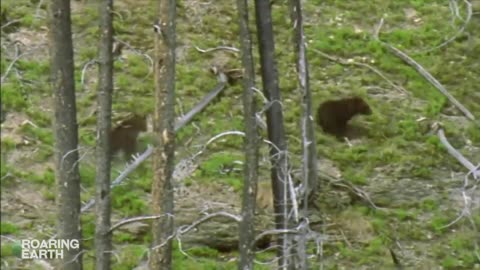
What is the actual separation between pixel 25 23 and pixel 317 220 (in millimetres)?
5292

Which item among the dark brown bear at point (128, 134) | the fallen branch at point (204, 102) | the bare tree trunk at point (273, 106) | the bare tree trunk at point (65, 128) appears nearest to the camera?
the bare tree trunk at point (65, 128)

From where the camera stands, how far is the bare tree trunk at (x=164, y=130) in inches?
235

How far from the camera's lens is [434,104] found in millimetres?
10227

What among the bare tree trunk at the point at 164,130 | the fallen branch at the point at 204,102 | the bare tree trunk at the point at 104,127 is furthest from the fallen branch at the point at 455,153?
the bare tree trunk at the point at 104,127

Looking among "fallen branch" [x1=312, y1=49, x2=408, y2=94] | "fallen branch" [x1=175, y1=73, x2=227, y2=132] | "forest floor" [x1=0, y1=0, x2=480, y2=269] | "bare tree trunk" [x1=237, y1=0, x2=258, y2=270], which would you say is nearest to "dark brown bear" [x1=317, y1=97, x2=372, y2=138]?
"forest floor" [x1=0, y1=0, x2=480, y2=269]

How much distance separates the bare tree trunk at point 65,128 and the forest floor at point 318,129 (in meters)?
0.95

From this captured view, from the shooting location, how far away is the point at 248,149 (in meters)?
6.43

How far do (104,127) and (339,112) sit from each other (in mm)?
4605

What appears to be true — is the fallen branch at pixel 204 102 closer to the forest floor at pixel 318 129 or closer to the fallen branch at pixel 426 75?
the forest floor at pixel 318 129

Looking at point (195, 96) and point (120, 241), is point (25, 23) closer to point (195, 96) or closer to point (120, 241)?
point (195, 96)

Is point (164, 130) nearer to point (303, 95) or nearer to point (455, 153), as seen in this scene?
point (303, 95)

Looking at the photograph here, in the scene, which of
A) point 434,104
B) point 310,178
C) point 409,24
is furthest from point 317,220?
point 409,24

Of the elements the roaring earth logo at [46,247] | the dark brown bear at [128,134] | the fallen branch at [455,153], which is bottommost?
the roaring earth logo at [46,247]

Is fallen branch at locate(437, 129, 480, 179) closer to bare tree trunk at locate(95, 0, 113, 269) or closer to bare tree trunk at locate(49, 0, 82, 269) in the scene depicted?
bare tree trunk at locate(95, 0, 113, 269)
